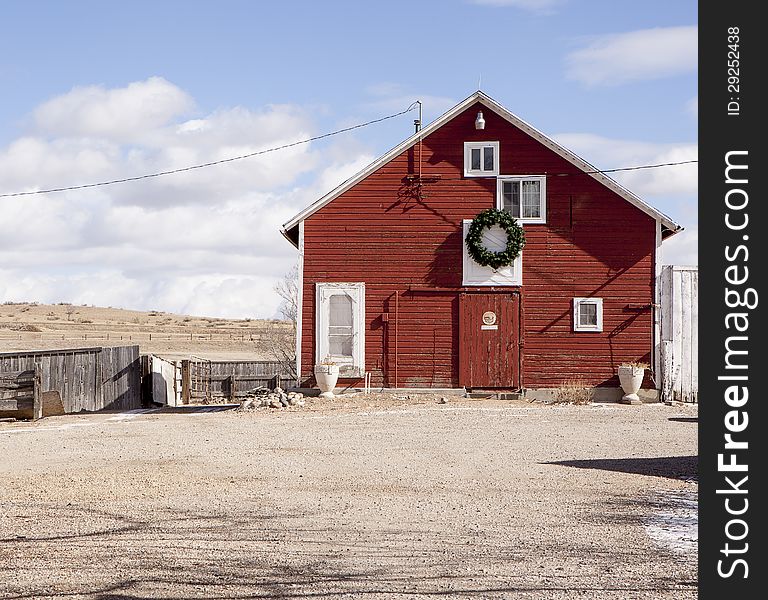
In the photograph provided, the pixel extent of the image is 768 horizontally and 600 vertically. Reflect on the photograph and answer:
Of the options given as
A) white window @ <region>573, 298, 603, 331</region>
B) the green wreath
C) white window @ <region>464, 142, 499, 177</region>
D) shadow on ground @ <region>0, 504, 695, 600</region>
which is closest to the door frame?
the green wreath

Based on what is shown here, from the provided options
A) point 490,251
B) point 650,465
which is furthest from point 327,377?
point 650,465

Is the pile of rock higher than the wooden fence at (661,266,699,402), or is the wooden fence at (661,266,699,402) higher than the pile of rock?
the wooden fence at (661,266,699,402)

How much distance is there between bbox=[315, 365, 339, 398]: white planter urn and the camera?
26188 millimetres

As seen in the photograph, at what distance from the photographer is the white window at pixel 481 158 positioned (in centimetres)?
2683

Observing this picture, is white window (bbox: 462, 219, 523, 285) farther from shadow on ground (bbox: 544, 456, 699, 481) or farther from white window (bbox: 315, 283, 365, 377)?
shadow on ground (bbox: 544, 456, 699, 481)

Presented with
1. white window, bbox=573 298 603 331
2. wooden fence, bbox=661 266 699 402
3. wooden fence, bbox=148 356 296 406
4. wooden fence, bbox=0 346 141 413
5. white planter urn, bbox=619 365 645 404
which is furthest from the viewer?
wooden fence, bbox=148 356 296 406

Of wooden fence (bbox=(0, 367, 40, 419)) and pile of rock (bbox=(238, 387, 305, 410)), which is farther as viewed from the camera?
pile of rock (bbox=(238, 387, 305, 410))

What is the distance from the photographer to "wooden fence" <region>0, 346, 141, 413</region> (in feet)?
81.8

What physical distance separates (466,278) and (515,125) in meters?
4.04

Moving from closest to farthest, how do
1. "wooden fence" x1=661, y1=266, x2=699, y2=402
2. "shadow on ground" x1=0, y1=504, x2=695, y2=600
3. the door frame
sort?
"shadow on ground" x1=0, y1=504, x2=695, y2=600, "wooden fence" x1=661, y1=266, x2=699, y2=402, the door frame

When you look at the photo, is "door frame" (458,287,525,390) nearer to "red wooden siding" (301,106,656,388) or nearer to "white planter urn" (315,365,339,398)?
"red wooden siding" (301,106,656,388)

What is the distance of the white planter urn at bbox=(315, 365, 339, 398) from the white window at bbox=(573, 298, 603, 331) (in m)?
6.13

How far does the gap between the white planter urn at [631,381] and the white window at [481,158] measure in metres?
5.87

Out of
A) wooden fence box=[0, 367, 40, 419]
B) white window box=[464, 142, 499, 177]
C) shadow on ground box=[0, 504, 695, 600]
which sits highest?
white window box=[464, 142, 499, 177]
